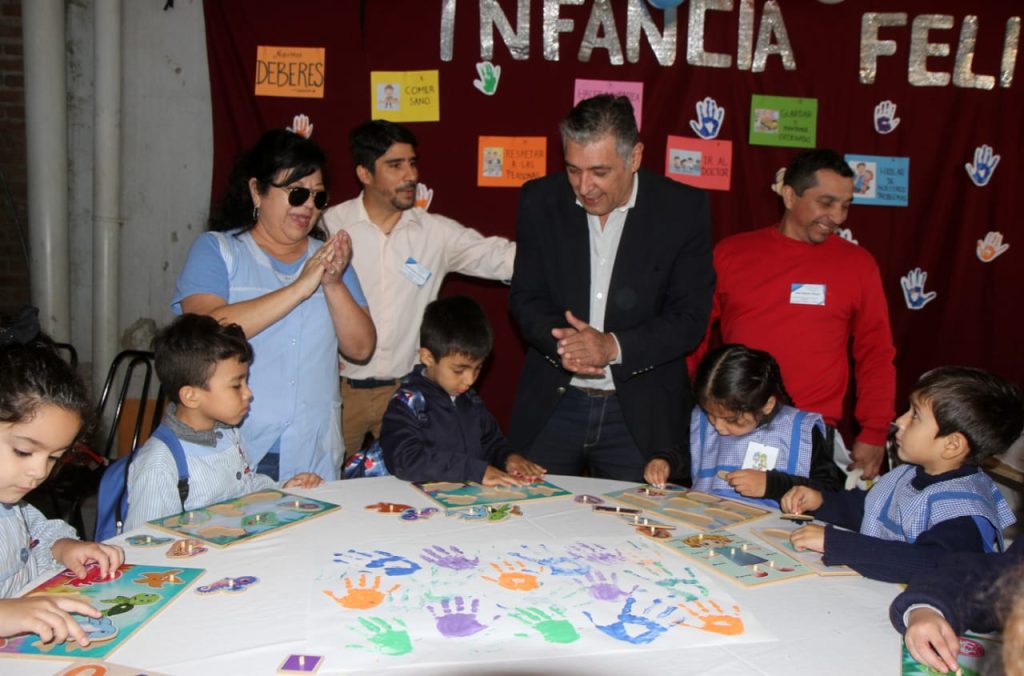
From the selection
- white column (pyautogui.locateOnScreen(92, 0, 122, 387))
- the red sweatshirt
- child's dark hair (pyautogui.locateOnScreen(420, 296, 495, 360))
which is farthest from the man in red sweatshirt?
white column (pyautogui.locateOnScreen(92, 0, 122, 387))

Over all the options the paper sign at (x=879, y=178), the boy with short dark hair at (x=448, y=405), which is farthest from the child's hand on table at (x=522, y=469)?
the paper sign at (x=879, y=178)

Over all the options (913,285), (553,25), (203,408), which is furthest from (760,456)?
(553,25)

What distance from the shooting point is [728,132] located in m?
3.91

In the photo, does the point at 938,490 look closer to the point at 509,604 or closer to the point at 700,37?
the point at 509,604

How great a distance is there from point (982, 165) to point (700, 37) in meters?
1.54

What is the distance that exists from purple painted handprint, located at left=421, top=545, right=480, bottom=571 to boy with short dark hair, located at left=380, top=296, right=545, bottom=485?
0.52 metres

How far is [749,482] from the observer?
2.11m

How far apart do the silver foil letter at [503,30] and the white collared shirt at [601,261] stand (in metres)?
1.52

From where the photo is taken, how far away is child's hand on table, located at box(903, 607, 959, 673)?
1.25 m

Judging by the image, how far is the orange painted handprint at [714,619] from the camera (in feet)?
4.43

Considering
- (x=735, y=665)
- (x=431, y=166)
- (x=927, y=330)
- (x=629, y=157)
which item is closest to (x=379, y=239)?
(x=431, y=166)

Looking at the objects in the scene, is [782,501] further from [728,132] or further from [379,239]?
[728,132]

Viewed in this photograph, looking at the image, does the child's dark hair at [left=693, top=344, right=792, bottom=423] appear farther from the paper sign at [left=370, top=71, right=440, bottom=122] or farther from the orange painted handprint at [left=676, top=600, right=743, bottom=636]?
the paper sign at [left=370, top=71, right=440, bottom=122]

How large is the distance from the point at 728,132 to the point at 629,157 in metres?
1.66
